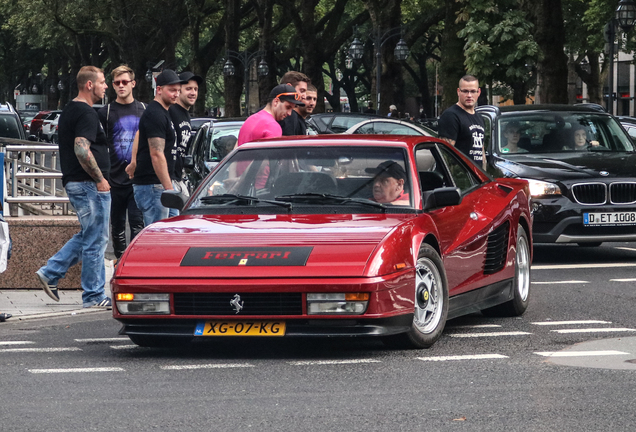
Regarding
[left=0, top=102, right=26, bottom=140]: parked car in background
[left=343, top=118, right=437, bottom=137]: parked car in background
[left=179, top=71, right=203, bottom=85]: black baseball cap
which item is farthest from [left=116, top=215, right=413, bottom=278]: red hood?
[left=0, top=102, right=26, bottom=140]: parked car in background

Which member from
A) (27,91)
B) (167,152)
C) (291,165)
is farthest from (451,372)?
(27,91)

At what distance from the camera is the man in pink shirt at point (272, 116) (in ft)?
33.0

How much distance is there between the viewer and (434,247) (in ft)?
25.7

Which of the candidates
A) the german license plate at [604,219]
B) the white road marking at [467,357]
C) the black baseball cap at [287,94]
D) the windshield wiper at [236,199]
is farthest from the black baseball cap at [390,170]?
the german license plate at [604,219]

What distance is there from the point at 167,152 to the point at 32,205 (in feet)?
9.71

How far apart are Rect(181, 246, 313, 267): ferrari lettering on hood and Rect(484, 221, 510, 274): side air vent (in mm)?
1997

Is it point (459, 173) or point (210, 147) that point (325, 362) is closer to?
point (459, 173)

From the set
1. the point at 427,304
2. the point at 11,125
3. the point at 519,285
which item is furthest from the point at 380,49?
the point at 427,304

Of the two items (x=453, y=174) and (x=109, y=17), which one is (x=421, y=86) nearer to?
(x=109, y=17)

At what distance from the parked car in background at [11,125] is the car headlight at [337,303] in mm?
18081

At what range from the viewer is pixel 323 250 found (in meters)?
7.05

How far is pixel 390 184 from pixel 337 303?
4.26ft

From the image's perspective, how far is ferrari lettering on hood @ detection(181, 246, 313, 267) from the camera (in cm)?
701

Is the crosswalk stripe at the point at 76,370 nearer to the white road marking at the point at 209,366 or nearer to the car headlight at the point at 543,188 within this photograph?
the white road marking at the point at 209,366
